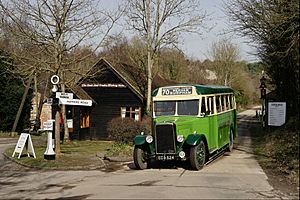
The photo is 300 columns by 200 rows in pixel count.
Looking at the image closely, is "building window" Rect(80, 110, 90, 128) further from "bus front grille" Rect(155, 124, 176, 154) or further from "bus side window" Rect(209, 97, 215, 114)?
"bus front grille" Rect(155, 124, 176, 154)

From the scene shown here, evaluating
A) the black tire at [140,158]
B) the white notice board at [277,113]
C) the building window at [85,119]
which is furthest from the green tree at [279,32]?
the building window at [85,119]

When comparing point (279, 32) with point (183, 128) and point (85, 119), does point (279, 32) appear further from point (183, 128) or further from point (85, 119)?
point (85, 119)

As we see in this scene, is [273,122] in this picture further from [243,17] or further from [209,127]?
[209,127]

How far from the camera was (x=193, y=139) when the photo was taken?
15500 mm

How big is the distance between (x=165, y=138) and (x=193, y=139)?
3.17ft

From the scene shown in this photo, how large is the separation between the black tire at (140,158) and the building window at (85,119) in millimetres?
20464

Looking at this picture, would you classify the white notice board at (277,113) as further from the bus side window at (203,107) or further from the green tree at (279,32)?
the bus side window at (203,107)

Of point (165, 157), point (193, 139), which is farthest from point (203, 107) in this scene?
point (165, 157)

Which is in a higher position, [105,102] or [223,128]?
[105,102]

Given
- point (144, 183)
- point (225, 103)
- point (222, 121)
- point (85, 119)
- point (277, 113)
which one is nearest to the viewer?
point (144, 183)

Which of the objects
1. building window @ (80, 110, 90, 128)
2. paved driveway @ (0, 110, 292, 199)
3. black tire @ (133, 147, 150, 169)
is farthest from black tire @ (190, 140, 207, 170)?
building window @ (80, 110, 90, 128)

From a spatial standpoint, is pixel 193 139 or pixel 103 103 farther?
pixel 103 103

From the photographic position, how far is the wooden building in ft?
117

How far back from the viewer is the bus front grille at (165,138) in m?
15.6
